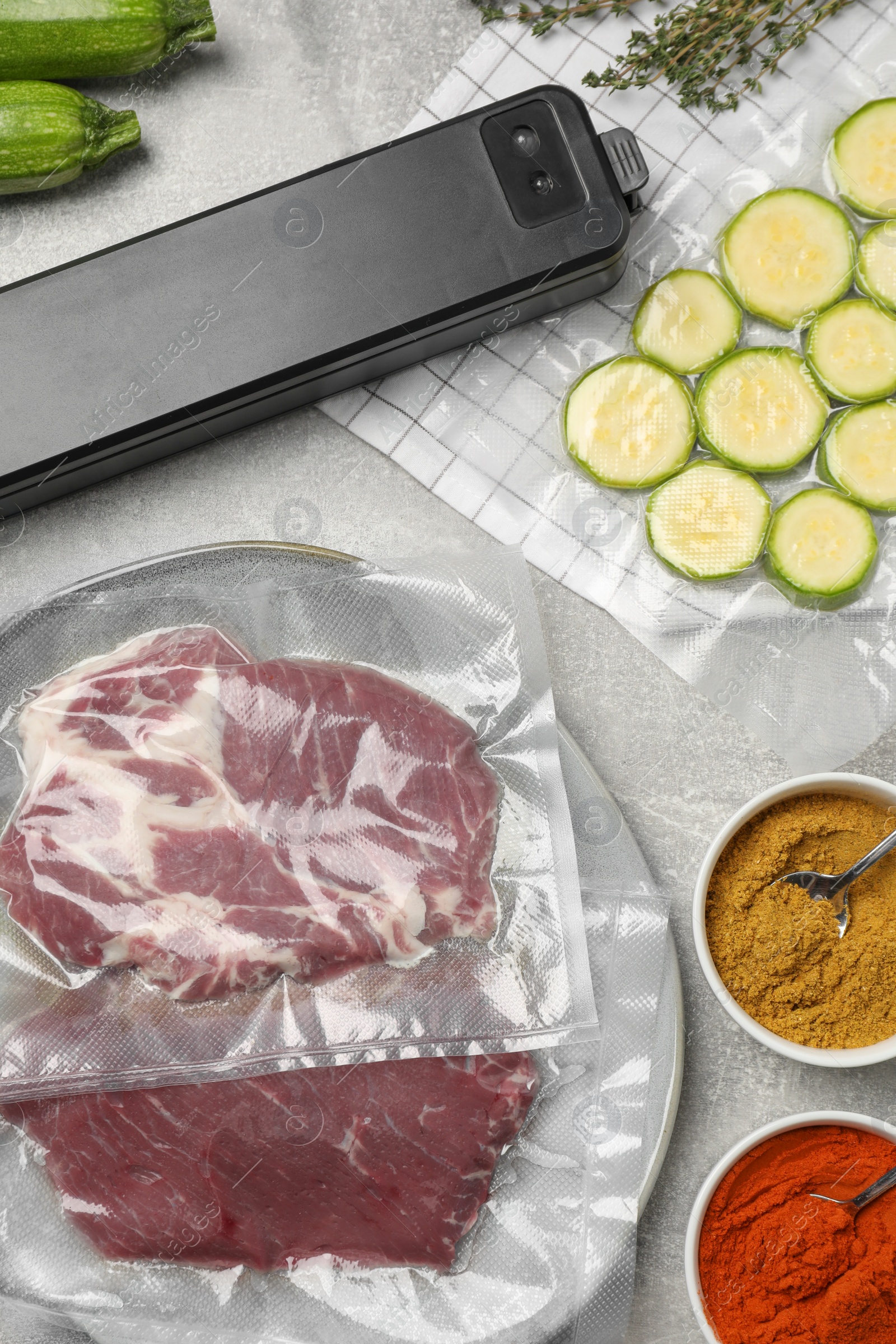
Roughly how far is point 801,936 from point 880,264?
0.83m

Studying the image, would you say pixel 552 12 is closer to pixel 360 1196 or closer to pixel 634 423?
pixel 634 423

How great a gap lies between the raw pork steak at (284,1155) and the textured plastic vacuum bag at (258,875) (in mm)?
43

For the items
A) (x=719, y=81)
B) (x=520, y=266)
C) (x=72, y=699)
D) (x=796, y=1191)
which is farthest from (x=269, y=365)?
(x=796, y=1191)

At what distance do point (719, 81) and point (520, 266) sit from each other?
395 millimetres

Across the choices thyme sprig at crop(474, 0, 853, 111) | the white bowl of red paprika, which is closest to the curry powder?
the white bowl of red paprika

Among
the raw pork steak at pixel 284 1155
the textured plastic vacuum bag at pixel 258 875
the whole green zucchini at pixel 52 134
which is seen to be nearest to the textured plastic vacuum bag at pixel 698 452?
the textured plastic vacuum bag at pixel 258 875

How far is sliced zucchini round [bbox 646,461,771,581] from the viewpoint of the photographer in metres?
1.14

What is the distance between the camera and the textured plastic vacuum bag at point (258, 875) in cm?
100

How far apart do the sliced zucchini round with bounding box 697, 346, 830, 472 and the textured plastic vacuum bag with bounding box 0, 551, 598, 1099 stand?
0.45 metres

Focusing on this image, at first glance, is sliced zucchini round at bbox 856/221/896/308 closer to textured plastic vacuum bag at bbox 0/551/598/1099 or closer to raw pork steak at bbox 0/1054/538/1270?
textured plastic vacuum bag at bbox 0/551/598/1099

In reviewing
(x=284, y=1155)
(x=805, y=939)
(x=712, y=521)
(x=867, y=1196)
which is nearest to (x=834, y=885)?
(x=805, y=939)

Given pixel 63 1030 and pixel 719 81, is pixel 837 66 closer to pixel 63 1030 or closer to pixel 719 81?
pixel 719 81

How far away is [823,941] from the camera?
3.31 ft

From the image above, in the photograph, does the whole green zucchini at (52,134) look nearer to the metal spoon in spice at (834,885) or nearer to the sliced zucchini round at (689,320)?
the sliced zucchini round at (689,320)
